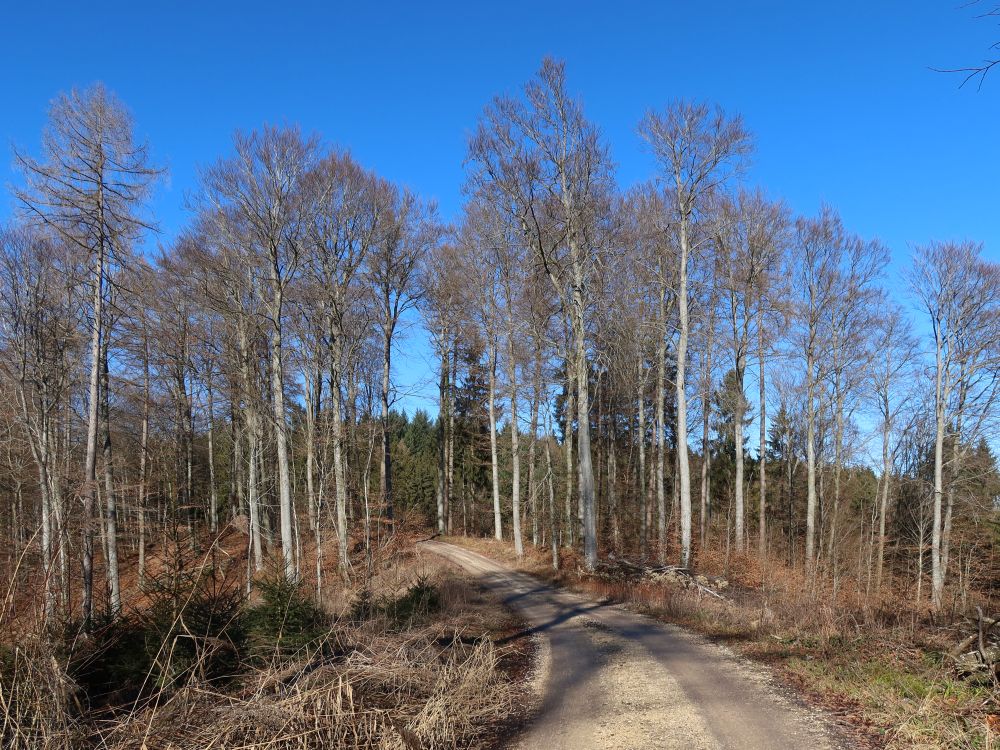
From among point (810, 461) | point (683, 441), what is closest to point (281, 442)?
point (683, 441)

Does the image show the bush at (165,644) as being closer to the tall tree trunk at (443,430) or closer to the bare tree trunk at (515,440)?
the bare tree trunk at (515,440)

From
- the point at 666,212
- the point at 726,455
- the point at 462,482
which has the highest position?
the point at 666,212

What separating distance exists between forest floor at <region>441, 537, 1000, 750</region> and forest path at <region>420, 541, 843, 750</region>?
0.33m

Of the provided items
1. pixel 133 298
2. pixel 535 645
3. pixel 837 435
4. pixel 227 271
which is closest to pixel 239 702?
pixel 535 645

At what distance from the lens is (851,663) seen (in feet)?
25.5

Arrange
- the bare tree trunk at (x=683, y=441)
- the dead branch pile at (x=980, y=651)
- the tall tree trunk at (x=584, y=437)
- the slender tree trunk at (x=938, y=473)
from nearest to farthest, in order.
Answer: the dead branch pile at (x=980, y=651)
the bare tree trunk at (x=683, y=441)
the tall tree trunk at (x=584, y=437)
the slender tree trunk at (x=938, y=473)

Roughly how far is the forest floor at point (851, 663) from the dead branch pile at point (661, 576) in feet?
1.56

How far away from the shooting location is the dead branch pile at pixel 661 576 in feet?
47.1

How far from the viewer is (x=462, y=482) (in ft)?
131

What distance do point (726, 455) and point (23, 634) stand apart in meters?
35.7

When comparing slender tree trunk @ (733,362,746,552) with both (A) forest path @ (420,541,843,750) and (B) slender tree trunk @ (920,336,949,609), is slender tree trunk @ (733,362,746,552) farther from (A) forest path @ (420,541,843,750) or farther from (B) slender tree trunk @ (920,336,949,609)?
(A) forest path @ (420,541,843,750)

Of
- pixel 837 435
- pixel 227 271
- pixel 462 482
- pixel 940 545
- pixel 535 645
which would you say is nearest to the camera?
pixel 535 645

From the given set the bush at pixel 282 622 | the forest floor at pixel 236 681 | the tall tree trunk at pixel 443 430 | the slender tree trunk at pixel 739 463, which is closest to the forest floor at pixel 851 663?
the forest floor at pixel 236 681

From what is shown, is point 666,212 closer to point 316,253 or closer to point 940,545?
point 316,253
